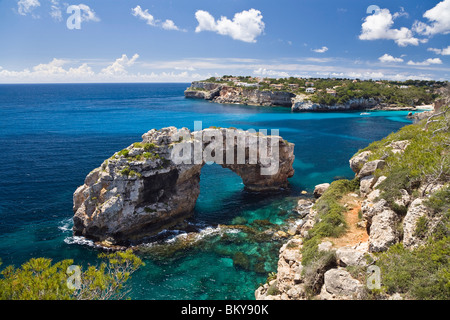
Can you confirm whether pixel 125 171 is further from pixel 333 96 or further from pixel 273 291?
pixel 333 96

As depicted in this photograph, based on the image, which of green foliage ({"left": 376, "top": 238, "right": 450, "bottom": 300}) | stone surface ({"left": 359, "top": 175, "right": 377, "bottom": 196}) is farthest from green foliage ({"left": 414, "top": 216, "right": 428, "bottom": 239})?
stone surface ({"left": 359, "top": 175, "right": 377, "bottom": 196})

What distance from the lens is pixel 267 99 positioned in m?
134

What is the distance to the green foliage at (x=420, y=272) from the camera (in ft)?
33.0

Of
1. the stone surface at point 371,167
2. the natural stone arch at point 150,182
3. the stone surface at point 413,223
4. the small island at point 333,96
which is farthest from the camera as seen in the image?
the small island at point 333,96

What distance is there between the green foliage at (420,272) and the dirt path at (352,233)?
4343 mm

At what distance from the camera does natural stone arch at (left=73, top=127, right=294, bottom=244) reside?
25.3 m

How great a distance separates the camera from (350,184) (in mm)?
25062

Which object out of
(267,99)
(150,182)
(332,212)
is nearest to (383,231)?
(332,212)

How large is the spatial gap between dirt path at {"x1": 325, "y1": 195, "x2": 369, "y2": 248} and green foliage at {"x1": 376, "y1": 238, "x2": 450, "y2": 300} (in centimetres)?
434

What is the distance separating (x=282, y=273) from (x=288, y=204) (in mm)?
16605

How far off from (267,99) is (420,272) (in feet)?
422

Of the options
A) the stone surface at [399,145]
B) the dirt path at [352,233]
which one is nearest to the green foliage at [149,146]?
the dirt path at [352,233]

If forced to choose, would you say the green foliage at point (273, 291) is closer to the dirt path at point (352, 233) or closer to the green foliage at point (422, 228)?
the dirt path at point (352, 233)
